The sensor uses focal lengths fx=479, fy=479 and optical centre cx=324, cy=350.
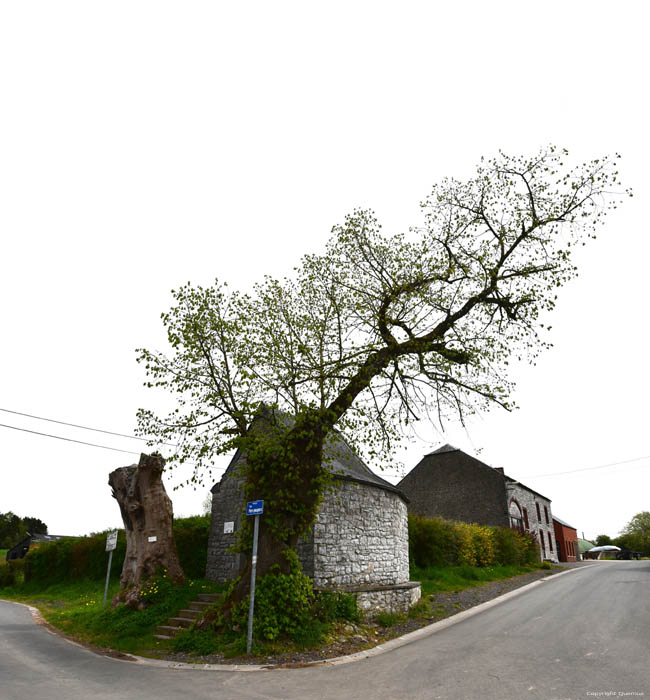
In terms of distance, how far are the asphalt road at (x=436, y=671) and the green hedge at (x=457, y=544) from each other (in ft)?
29.8

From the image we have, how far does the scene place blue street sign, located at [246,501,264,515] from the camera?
962 cm

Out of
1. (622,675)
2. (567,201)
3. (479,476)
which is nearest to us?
(622,675)

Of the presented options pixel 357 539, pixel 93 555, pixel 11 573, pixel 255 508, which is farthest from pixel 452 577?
pixel 11 573

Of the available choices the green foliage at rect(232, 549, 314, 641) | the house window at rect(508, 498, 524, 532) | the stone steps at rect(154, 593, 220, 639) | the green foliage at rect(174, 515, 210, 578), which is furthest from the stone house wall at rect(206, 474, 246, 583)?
the house window at rect(508, 498, 524, 532)

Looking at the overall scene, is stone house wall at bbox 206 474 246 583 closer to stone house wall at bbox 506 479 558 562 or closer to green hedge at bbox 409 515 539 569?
green hedge at bbox 409 515 539 569

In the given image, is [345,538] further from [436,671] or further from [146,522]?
[146,522]

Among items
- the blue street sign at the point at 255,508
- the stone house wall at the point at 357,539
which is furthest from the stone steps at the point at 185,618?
the blue street sign at the point at 255,508

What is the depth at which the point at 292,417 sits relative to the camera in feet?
36.3

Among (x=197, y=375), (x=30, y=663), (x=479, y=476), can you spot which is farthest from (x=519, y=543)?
(x=30, y=663)

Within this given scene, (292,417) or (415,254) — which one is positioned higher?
(415,254)

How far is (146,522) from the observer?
1486 centimetres

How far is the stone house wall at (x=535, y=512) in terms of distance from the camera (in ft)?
97.3

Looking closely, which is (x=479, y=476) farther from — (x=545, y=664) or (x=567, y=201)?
(x=545, y=664)

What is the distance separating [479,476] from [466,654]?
23489 millimetres
